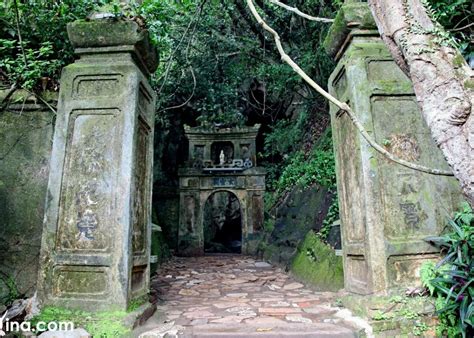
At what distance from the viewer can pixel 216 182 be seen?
12078mm

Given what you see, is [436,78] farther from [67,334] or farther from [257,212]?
[257,212]

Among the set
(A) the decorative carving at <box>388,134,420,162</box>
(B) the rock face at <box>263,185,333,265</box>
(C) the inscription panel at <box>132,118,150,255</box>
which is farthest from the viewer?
(B) the rock face at <box>263,185,333,265</box>

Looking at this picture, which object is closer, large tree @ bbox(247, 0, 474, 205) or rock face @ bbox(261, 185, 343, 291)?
large tree @ bbox(247, 0, 474, 205)

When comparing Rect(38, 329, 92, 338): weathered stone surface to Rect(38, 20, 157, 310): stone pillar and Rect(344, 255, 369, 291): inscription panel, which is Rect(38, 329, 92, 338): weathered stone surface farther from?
Rect(344, 255, 369, 291): inscription panel

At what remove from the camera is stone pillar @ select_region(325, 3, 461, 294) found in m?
3.32

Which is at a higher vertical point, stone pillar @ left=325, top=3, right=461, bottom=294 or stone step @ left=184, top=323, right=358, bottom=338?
stone pillar @ left=325, top=3, right=461, bottom=294

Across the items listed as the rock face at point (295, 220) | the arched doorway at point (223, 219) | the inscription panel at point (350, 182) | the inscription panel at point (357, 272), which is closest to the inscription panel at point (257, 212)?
the rock face at point (295, 220)

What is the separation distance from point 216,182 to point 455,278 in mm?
9543

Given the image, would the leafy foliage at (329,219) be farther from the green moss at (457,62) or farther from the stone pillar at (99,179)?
the green moss at (457,62)

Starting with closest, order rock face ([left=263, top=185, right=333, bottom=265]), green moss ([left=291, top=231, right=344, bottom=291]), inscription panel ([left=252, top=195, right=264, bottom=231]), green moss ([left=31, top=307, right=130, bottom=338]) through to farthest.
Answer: green moss ([left=31, top=307, right=130, bottom=338]) → green moss ([left=291, top=231, right=344, bottom=291]) → rock face ([left=263, top=185, right=333, bottom=265]) → inscription panel ([left=252, top=195, right=264, bottom=231])

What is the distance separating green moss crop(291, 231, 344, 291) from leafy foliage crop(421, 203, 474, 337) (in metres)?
1.65

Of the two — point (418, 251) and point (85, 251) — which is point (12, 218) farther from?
point (418, 251)

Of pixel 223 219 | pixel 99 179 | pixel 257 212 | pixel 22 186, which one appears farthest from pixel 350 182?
pixel 223 219

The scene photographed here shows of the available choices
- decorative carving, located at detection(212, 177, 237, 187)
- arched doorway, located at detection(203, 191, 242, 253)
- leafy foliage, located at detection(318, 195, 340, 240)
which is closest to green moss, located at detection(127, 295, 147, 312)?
leafy foliage, located at detection(318, 195, 340, 240)
